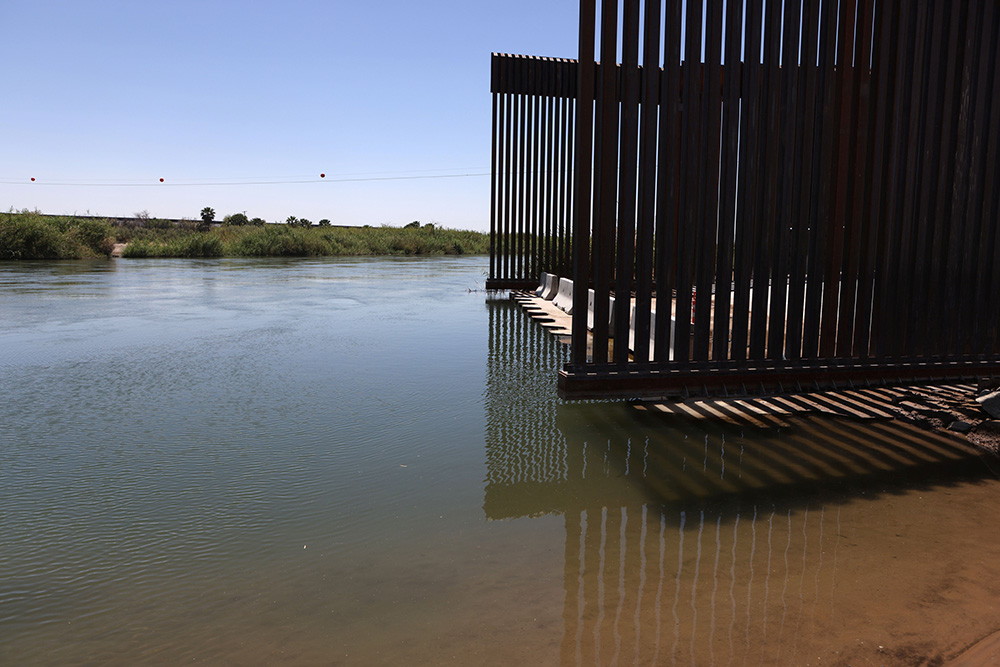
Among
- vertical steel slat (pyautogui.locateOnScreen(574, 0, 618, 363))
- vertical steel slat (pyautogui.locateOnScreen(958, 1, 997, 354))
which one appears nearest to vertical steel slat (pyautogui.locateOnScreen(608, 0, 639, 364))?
vertical steel slat (pyautogui.locateOnScreen(574, 0, 618, 363))

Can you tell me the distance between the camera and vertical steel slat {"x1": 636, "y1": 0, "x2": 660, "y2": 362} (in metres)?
6.68

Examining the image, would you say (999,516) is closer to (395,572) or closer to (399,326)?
(395,572)

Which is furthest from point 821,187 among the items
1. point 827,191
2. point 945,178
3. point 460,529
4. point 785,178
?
point 460,529

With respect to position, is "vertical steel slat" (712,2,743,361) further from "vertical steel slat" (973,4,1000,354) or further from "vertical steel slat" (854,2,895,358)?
"vertical steel slat" (973,4,1000,354)

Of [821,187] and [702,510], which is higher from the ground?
[821,187]

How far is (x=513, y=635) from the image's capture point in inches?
126

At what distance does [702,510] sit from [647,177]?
3520 millimetres

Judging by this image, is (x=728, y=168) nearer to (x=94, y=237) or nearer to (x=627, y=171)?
(x=627, y=171)

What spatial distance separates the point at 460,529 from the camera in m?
4.39

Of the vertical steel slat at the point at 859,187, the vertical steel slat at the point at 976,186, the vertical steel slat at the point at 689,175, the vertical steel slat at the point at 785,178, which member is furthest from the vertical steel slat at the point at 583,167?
the vertical steel slat at the point at 976,186

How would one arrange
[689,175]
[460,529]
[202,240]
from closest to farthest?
[460,529] < [689,175] < [202,240]

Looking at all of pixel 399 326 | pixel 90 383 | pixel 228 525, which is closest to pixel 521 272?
pixel 399 326

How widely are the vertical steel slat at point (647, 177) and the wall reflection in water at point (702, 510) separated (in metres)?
1.09

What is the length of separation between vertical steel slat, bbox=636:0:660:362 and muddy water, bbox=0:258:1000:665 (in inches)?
43.3
